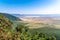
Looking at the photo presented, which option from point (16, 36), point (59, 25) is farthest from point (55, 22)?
point (16, 36)

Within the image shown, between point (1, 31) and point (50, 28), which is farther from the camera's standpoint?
point (50, 28)

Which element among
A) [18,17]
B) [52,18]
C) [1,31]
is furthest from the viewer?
[52,18]

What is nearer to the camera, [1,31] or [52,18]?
[1,31]

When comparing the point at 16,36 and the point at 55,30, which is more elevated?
the point at 16,36

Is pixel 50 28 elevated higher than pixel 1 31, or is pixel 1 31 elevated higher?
pixel 1 31

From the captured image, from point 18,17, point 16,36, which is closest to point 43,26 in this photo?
point 18,17

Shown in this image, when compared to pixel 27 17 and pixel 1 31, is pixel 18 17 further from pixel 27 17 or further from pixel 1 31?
pixel 1 31

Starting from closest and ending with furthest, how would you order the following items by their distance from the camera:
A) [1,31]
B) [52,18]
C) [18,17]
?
[1,31] → [18,17] → [52,18]

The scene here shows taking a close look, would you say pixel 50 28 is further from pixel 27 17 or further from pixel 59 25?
pixel 27 17

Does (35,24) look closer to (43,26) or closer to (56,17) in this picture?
(43,26)
